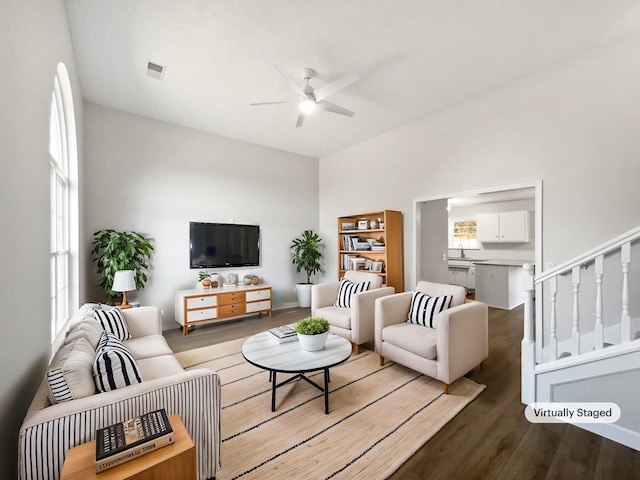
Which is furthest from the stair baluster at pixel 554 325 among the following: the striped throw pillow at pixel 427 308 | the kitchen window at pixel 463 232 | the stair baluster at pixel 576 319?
the kitchen window at pixel 463 232

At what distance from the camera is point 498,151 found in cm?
332

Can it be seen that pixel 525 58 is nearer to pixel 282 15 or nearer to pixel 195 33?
pixel 282 15

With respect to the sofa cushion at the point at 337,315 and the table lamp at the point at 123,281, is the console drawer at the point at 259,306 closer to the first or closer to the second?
the sofa cushion at the point at 337,315

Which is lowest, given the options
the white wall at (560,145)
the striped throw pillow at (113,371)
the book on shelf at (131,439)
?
the book on shelf at (131,439)

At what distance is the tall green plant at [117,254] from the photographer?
11.6 ft

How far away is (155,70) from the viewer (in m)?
2.96

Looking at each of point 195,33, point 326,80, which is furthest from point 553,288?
point 195,33

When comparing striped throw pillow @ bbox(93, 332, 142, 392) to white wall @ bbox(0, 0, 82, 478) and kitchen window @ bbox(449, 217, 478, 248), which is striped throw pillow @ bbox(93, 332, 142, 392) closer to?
white wall @ bbox(0, 0, 82, 478)

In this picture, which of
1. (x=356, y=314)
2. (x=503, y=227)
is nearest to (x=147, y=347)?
(x=356, y=314)

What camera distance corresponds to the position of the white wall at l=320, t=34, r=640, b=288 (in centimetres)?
253

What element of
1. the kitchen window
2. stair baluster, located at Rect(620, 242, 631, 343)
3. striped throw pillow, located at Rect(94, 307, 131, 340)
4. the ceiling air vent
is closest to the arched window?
striped throw pillow, located at Rect(94, 307, 131, 340)

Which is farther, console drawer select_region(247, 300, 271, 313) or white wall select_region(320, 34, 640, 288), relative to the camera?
console drawer select_region(247, 300, 271, 313)

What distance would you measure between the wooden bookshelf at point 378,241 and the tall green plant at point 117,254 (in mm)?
2999

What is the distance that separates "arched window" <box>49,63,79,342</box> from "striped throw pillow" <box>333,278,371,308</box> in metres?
2.89
